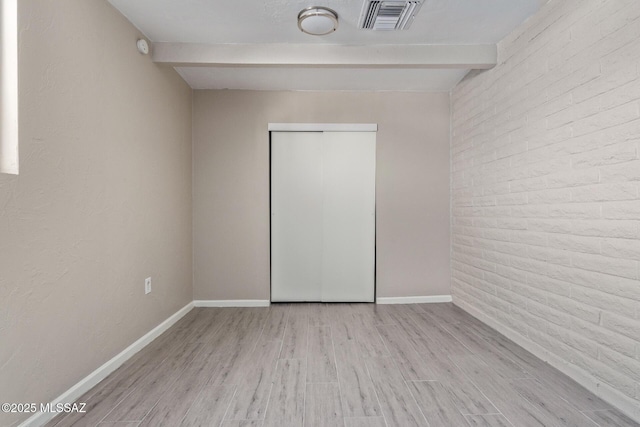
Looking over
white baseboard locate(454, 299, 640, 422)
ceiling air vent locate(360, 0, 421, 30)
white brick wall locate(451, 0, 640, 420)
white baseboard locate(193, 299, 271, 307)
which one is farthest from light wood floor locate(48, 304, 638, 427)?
ceiling air vent locate(360, 0, 421, 30)

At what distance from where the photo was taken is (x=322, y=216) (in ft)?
11.4

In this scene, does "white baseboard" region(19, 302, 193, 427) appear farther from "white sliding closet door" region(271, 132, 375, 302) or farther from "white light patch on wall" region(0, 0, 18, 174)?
"white sliding closet door" region(271, 132, 375, 302)

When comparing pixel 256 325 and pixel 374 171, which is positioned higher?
pixel 374 171

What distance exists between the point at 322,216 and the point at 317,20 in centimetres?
188

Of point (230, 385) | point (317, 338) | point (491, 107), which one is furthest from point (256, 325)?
point (491, 107)

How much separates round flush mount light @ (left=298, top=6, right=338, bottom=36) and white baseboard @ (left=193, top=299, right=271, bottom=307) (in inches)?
101

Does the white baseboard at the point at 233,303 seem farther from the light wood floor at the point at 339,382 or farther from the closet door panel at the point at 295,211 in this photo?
the light wood floor at the point at 339,382

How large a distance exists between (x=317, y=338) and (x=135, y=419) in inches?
51.5

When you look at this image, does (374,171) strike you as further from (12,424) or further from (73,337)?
(12,424)

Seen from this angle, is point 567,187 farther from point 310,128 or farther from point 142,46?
point 142,46

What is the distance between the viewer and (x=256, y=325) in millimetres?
2824

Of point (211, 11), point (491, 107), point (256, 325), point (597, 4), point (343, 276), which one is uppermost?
point (211, 11)

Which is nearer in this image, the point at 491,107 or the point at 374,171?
the point at 491,107

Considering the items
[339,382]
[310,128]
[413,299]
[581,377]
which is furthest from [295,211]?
[581,377]
